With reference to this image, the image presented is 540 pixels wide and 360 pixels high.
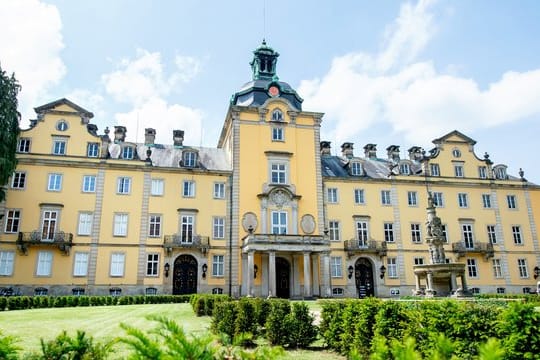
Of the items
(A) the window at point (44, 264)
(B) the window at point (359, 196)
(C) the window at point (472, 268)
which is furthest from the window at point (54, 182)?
(C) the window at point (472, 268)

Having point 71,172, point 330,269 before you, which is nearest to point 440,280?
point 330,269

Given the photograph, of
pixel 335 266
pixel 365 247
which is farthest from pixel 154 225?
pixel 365 247

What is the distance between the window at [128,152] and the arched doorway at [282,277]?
1512 centimetres

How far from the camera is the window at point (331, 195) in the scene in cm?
3759

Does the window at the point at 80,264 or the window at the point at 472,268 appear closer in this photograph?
the window at the point at 80,264

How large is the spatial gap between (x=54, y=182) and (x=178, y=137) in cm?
1154

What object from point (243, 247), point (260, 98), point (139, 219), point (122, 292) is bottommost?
point (122, 292)

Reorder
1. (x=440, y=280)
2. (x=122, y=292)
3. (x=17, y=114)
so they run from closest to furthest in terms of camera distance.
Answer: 1. (x=440, y=280)
2. (x=17, y=114)
3. (x=122, y=292)

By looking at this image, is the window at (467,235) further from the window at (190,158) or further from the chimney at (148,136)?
the chimney at (148,136)

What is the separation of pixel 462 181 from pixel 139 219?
30.6m

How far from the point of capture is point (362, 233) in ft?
123

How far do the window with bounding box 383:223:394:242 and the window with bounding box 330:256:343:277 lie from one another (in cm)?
519

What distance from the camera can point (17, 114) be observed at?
1126 inches

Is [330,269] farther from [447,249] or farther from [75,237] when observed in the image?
[75,237]
